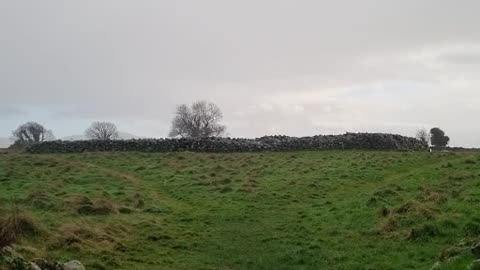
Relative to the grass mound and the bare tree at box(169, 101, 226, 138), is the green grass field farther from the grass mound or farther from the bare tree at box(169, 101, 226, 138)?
the bare tree at box(169, 101, 226, 138)

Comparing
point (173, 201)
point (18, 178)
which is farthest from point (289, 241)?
point (18, 178)

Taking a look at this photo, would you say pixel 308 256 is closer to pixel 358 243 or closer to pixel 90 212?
pixel 358 243

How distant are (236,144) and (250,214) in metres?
19.8

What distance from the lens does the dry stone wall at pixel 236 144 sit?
3838cm

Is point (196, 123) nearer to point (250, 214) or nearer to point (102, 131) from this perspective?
point (102, 131)

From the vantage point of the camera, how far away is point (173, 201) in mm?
21391

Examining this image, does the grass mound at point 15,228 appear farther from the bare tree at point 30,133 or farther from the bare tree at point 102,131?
the bare tree at point 102,131

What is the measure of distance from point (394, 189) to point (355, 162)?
9.41 meters

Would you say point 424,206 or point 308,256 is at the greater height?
point 424,206

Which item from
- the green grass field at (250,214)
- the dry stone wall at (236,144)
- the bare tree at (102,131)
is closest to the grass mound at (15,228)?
the green grass field at (250,214)

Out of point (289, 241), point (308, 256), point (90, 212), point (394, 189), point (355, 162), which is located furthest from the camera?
point (355, 162)

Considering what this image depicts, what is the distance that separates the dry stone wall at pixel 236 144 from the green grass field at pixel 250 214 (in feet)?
27.4

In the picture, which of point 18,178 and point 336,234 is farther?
point 18,178

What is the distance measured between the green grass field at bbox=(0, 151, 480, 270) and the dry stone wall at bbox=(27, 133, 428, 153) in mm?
8350
